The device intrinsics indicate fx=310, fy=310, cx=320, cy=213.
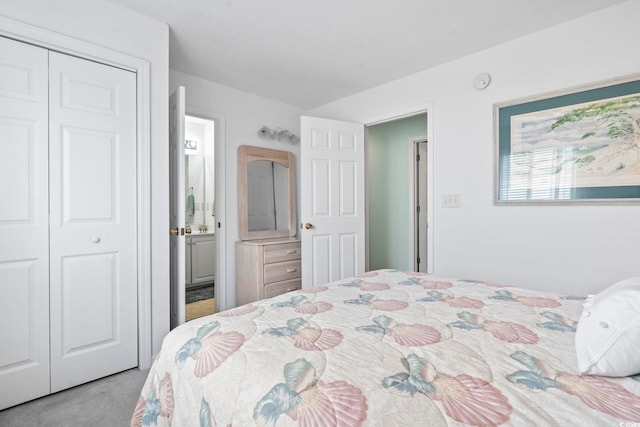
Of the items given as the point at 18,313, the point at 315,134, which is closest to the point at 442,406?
the point at 18,313

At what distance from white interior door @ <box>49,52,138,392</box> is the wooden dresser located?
123cm

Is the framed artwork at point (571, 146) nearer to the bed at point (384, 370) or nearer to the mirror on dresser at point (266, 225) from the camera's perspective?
the bed at point (384, 370)

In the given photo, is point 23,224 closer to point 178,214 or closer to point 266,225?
point 178,214

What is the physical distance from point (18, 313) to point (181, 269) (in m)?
0.89

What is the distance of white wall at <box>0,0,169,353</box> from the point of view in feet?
6.40

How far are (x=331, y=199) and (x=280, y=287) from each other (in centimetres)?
110

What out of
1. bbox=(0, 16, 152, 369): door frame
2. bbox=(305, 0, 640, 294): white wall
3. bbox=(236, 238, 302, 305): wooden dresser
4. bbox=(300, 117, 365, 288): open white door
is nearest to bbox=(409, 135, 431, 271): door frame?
bbox=(300, 117, 365, 288): open white door

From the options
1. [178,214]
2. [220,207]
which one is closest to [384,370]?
[178,214]

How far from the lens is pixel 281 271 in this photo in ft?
11.0

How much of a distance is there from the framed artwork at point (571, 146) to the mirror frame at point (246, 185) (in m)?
2.27

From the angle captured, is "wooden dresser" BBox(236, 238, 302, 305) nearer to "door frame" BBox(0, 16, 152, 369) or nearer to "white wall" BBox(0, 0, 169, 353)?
"white wall" BBox(0, 0, 169, 353)

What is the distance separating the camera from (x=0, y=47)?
5.53 ft

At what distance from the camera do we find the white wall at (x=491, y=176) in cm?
206

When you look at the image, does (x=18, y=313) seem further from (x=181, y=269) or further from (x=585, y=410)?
(x=585, y=410)
